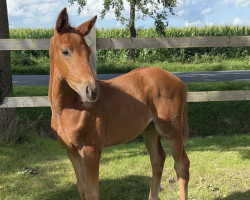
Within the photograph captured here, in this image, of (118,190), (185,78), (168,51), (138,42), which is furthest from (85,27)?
(168,51)

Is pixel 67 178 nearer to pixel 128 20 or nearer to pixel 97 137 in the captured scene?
pixel 97 137

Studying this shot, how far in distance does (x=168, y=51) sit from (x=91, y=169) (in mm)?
17324

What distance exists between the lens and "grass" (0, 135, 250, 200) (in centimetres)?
387

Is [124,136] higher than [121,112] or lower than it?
lower

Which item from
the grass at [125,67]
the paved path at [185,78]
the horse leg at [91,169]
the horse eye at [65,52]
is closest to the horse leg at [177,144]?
the horse leg at [91,169]

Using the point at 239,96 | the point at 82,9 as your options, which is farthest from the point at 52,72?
the point at 82,9

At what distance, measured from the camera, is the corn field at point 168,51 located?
18531mm

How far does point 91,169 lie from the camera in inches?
106

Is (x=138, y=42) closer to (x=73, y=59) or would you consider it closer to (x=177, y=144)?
(x=177, y=144)

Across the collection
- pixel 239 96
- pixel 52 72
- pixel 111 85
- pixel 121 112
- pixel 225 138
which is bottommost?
pixel 225 138

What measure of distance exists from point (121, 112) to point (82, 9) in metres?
13.8

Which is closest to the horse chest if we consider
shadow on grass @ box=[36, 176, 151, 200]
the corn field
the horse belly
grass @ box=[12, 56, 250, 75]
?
the horse belly

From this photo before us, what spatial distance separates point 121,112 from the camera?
9.80 feet

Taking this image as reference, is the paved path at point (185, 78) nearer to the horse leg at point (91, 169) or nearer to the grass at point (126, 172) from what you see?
the grass at point (126, 172)
